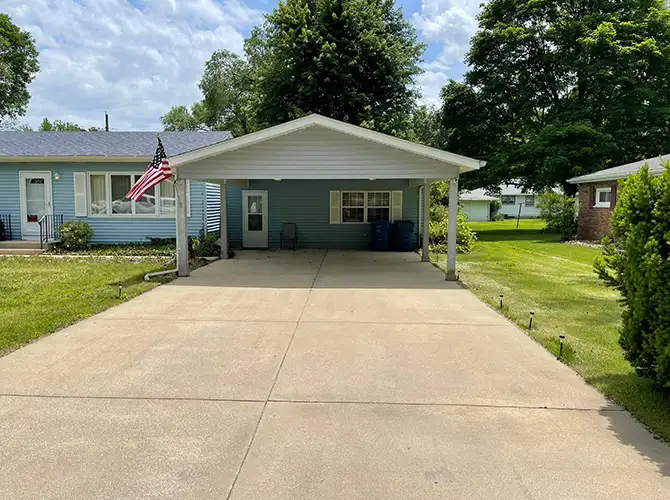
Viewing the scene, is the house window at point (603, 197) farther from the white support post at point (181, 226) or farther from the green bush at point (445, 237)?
the white support post at point (181, 226)

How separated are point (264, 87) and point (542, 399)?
831 inches

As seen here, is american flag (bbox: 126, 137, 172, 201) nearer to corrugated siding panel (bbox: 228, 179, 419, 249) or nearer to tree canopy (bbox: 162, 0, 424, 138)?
corrugated siding panel (bbox: 228, 179, 419, 249)

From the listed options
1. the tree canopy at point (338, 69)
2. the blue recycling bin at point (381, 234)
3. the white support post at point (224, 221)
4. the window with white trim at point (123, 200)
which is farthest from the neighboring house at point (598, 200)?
the window with white trim at point (123, 200)

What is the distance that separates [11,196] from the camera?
591 inches

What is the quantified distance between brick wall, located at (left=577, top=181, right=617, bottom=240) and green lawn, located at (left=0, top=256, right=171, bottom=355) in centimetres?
1627

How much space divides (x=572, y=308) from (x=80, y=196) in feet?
46.0

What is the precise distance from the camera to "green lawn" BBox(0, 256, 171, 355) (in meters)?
6.11

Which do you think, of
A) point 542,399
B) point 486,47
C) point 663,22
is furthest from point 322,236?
point 663,22

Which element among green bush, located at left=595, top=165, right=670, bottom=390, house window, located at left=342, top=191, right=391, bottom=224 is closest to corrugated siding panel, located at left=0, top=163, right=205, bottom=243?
house window, located at left=342, top=191, right=391, bottom=224

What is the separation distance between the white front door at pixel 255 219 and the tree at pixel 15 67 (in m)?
22.7

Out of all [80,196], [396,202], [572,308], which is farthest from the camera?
[396,202]

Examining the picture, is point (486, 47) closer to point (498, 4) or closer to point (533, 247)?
point (498, 4)

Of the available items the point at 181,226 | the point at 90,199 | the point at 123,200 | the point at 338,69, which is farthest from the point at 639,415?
the point at 338,69

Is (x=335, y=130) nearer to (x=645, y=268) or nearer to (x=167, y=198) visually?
(x=645, y=268)
